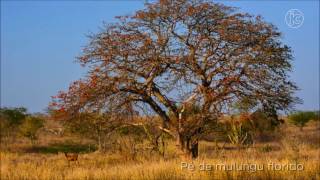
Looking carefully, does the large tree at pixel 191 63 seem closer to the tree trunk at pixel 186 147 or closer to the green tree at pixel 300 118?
the tree trunk at pixel 186 147

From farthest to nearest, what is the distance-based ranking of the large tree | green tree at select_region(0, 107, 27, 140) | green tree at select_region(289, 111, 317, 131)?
green tree at select_region(289, 111, 317, 131) → green tree at select_region(0, 107, 27, 140) → the large tree

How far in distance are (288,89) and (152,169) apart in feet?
19.7

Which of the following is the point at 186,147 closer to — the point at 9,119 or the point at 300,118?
the point at 9,119

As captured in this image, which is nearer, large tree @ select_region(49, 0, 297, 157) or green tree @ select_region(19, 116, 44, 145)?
large tree @ select_region(49, 0, 297, 157)

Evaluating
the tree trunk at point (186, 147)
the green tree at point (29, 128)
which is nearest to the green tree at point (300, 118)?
the green tree at point (29, 128)

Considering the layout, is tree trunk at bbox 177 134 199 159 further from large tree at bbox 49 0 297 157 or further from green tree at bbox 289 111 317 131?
green tree at bbox 289 111 317 131

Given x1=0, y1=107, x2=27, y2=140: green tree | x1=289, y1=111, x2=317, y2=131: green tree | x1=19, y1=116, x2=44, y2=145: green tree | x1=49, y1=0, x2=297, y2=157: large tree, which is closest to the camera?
x1=49, y1=0, x2=297, y2=157: large tree

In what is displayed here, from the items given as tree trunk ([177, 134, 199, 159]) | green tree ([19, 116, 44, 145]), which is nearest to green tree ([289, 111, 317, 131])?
green tree ([19, 116, 44, 145])

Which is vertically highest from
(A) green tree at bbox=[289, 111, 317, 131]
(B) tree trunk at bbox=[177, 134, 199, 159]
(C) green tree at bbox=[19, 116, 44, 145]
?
(A) green tree at bbox=[289, 111, 317, 131]

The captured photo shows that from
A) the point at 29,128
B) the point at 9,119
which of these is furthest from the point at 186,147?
the point at 9,119

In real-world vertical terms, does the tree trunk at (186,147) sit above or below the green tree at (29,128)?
below

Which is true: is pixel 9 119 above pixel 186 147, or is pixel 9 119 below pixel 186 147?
above

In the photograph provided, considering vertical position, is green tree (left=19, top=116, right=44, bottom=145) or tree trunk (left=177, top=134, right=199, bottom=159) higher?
green tree (left=19, top=116, right=44, bottom=145)

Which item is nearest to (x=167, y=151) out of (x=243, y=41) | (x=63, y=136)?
(x=243, y=41)
